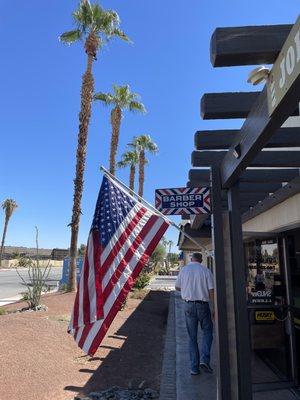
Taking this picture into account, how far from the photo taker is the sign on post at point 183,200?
534 centimetres

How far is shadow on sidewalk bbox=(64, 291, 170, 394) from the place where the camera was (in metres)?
6.15

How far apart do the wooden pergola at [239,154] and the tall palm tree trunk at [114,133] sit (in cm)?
1561

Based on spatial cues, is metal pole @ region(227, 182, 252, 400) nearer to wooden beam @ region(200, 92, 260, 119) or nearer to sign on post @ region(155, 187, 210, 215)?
wooden beam @ region(200, 92, 260, 119)

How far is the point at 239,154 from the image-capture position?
11.1 ft

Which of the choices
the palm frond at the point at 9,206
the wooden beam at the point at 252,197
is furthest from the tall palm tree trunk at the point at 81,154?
the palm frond at the point at 9,206

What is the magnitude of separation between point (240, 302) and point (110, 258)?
150 centimetres

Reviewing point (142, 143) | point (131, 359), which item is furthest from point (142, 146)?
point (131, 359)

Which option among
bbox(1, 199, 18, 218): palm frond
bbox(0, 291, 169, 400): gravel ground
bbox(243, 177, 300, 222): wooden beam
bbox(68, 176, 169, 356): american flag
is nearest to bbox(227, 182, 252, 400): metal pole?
bbox(243, 177, 300, 222): wooden beam

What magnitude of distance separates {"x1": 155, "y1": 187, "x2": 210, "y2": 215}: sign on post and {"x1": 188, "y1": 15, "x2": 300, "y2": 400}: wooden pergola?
512mm

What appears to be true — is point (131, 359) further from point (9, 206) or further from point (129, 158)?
point (9, 206)

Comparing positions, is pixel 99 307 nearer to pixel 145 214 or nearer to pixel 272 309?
pixel 145 214

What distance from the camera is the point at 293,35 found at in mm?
2068

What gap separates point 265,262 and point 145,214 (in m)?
2.38

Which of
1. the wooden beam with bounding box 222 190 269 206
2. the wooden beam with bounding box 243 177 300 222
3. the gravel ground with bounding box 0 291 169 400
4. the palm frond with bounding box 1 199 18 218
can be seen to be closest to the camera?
the wooden beam with bounding box 243 177 300 222
